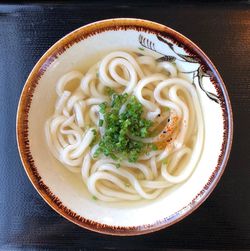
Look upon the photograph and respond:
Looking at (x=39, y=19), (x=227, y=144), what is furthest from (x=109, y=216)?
(x=39, y=19)

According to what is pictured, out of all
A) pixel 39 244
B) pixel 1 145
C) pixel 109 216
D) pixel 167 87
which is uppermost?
pixel 167 87

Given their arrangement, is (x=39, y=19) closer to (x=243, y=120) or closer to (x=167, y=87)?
(x=167, y=87)

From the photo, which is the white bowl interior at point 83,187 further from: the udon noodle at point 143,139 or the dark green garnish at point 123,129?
the dark green garnish at point 123,129

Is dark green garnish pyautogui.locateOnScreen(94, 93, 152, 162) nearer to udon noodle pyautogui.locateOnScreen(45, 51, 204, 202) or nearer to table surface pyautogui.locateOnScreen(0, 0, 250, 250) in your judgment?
udon noodle pyautogui.locateOnScreen(45, 51, 204, 202)

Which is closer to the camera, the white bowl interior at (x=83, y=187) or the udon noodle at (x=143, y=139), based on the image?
the white bowl interior at (x=83, y=187)

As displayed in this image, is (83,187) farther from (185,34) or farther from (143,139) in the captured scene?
(185,34)

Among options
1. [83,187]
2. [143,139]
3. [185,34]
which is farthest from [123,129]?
[185,34]

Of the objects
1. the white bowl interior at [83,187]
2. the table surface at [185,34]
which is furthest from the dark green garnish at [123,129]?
the table surface at [185,34]

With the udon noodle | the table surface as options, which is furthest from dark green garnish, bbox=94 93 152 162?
the table surface
